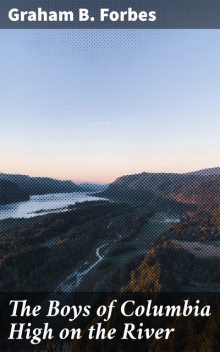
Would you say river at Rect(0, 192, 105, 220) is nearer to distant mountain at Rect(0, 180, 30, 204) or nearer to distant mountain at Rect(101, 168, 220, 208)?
distant mountain at Rect(0, 180, 30, 204)

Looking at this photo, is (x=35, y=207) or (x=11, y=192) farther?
(x=35, y=207)

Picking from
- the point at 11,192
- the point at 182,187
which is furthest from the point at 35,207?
the point at 182,187

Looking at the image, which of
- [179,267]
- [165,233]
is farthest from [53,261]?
[179,267]

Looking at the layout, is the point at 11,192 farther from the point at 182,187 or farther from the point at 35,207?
the point at 182,187

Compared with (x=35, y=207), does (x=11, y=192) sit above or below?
above

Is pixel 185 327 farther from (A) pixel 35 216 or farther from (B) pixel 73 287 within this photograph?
A: (A) pixel 35 216

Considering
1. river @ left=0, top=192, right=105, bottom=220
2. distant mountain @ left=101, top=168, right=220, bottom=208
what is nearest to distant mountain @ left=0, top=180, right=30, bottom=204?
river @ left=0, top=192, right=105, bottom=220

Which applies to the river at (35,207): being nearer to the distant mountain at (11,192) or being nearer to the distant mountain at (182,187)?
the distant mountain at (11,192)

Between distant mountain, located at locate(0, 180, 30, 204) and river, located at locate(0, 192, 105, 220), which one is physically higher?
distant mountain, located at locate(0, 180, 30, 204)

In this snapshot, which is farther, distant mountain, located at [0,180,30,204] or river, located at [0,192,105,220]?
river, located at [0,192,105,220]
